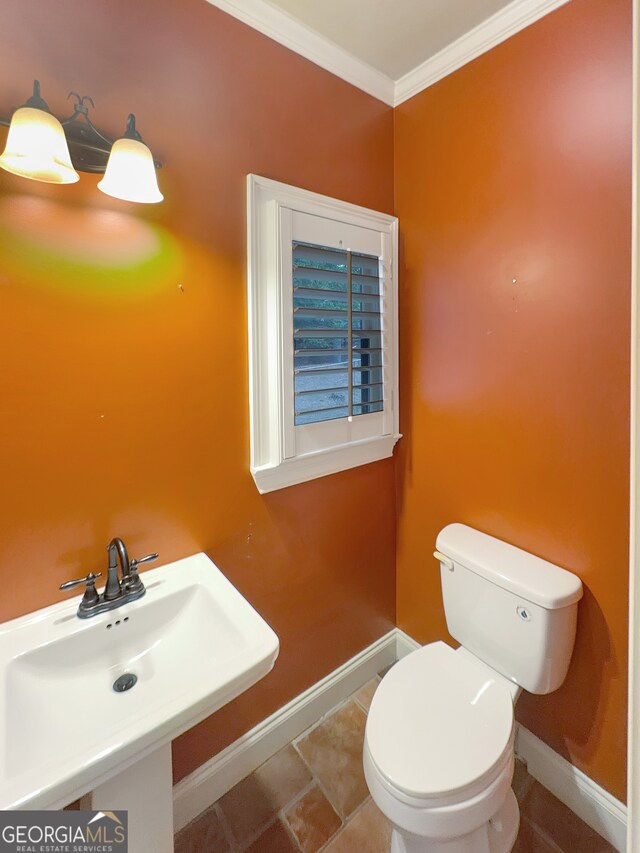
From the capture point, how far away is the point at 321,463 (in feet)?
4.78

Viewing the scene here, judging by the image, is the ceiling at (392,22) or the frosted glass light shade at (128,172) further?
the ceiling at (392,22)

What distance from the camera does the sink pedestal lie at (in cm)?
76

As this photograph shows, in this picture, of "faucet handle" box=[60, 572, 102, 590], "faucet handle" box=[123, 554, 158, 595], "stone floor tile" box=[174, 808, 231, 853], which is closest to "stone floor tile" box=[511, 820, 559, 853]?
"stone floor tile" box=[174, 808, 231, 853]

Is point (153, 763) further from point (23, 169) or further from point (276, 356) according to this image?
point (23, 169)

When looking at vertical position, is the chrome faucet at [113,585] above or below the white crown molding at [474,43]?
below

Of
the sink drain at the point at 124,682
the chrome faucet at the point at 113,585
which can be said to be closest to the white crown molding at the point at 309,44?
the chrome faucet at the point at 113,585

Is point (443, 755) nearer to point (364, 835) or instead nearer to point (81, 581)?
point (364, 835)

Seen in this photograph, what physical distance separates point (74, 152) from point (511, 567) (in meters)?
1.66

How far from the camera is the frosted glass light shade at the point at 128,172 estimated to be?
2.99ft

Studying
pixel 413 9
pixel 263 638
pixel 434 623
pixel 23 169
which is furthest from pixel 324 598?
pixel 413 9

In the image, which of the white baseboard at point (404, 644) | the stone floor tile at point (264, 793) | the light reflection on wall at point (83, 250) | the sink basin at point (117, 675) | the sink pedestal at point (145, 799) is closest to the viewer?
the sink basin at point (117, 675)

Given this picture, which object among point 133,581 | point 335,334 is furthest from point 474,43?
point 133,581

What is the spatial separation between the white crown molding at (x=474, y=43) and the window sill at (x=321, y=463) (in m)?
1.35

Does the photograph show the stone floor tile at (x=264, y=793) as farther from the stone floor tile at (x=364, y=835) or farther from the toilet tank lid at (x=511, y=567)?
the toilet tank lid at (x=511, y=567)
